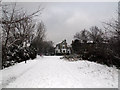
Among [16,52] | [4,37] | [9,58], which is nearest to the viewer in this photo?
[4,37]

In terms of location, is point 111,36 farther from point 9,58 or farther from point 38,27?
point 38,27

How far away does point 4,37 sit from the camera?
1270 cm

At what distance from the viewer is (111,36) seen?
12398 mm

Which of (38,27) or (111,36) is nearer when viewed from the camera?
(111,36)

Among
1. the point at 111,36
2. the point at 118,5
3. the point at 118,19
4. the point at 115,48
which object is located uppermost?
the point at 118,5

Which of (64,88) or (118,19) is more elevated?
(118,19)

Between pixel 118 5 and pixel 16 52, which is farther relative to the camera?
pixel 16 52

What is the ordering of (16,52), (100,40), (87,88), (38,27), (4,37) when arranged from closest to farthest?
(87,88) < (4,37) < (100,40) < (16,52) < (38,27)

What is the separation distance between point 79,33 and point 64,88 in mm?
66323

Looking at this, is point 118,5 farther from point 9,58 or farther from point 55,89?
point 9,58

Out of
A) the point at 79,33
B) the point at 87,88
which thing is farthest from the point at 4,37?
the point at 79,33

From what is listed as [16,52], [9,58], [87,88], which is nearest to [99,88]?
[87,88]

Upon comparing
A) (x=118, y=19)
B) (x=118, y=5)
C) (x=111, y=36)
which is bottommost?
(x=111, y=36)

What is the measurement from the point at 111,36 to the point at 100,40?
11.2 feet
